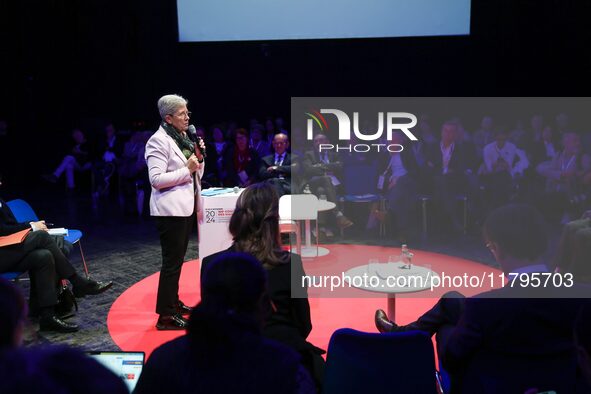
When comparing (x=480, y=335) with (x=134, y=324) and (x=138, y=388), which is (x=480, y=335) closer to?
(x=138, y=388)

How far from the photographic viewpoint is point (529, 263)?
225 cm

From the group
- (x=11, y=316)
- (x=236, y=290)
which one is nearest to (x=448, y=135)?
(x=236, y=290)

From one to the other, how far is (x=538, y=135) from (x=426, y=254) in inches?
107

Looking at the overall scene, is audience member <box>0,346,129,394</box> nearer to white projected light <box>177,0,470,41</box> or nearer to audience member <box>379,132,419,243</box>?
audience member <box>379,132,419,243</box>

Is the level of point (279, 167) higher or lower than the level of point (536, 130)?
lower

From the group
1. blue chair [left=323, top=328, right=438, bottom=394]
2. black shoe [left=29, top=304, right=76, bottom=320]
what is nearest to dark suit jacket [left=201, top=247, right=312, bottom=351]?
blue chair [left=323, top=328, right=438, bottom=394]

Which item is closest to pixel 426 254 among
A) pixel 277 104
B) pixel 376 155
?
pixel 376 155

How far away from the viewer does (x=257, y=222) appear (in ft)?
9.49

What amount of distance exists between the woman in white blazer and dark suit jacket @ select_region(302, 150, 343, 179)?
9.42ft

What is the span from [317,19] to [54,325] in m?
6.64

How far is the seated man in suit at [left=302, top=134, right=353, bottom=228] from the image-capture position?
7035mm

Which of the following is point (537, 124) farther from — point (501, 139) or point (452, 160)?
point (452, 160)

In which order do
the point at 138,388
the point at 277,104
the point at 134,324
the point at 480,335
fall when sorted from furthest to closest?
the point at 277,104
the point at 134,324
the point at 480,335
the point at 138,388

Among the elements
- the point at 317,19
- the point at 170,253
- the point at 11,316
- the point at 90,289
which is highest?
the point at 317,19
